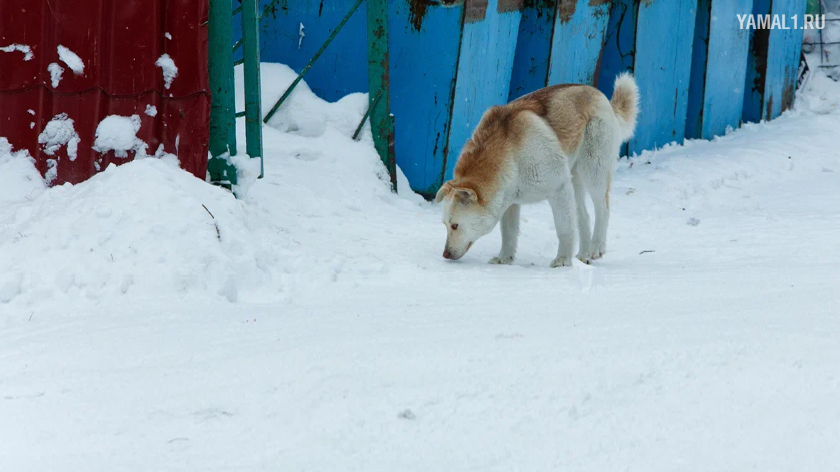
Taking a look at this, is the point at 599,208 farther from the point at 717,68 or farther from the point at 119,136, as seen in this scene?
the point at 717,68

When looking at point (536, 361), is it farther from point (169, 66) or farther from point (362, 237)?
point (169, 66)

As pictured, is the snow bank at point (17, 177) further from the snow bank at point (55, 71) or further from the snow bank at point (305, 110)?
the snow bank at point (305, 110)

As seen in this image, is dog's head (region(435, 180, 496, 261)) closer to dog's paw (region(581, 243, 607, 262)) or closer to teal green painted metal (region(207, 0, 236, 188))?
dog's paw (region(581, 243, 607, 262))

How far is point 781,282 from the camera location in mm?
4668

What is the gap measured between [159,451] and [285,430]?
1.29 feet

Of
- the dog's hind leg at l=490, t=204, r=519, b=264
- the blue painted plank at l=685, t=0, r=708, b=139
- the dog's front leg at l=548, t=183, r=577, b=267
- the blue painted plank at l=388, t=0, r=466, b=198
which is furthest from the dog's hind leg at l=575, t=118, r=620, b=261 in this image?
the blue painted plank at l=685, t=0, r=708, b=139

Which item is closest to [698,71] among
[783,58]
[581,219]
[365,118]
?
[783,58]

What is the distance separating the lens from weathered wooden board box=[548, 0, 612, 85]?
9.09m

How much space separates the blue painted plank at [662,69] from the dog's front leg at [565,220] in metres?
4.90

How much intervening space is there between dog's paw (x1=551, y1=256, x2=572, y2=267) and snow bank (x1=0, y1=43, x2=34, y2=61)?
3650 millimetres

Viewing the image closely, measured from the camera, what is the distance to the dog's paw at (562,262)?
19.3 ft

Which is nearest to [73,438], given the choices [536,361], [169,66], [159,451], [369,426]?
[159,451]

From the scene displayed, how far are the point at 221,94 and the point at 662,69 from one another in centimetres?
645

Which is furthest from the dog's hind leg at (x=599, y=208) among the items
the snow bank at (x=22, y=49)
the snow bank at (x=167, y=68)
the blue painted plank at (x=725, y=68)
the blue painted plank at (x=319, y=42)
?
the blue painted plank at (x=725, y=68)
